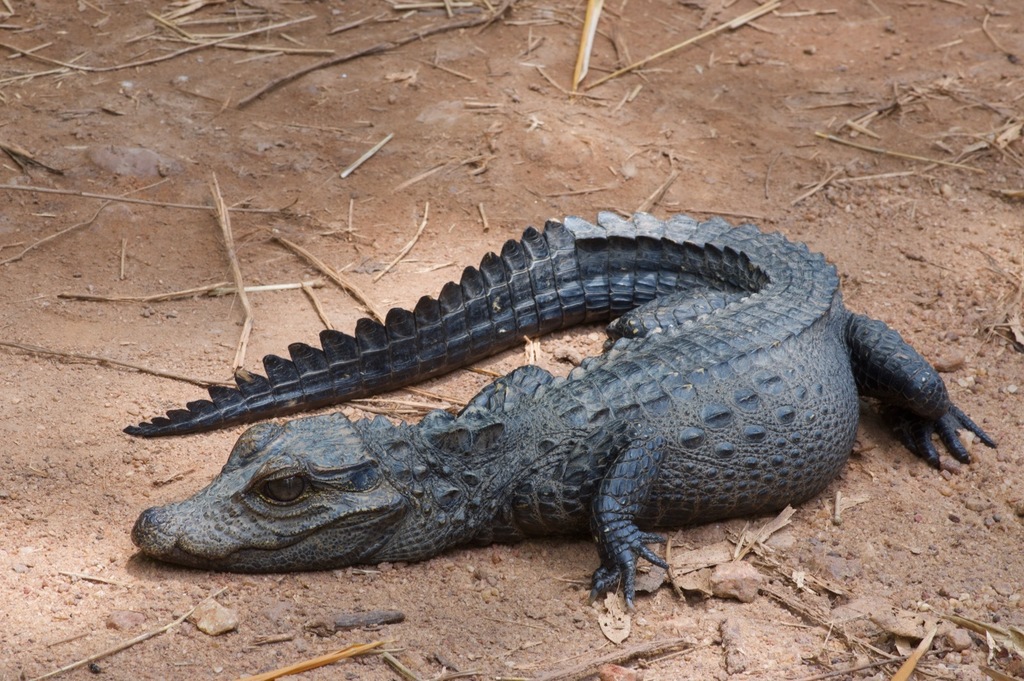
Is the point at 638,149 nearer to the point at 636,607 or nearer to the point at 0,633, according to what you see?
the point at 636,607

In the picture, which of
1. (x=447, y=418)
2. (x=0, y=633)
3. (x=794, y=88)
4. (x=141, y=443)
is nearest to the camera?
(x=0, y=633)

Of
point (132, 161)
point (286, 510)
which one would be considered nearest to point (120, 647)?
point (286, 510)

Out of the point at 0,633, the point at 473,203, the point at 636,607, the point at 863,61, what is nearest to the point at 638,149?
the point at 473,203

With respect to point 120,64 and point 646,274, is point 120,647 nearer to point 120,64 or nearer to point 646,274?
point 646,274

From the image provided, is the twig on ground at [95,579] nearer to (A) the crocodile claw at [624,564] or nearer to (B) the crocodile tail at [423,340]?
(B) the crocodile tail at [423,340]

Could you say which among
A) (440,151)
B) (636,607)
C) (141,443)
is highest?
→ (440,151)

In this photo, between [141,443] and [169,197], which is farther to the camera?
[169,197]

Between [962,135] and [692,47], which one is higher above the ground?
[692,47]
